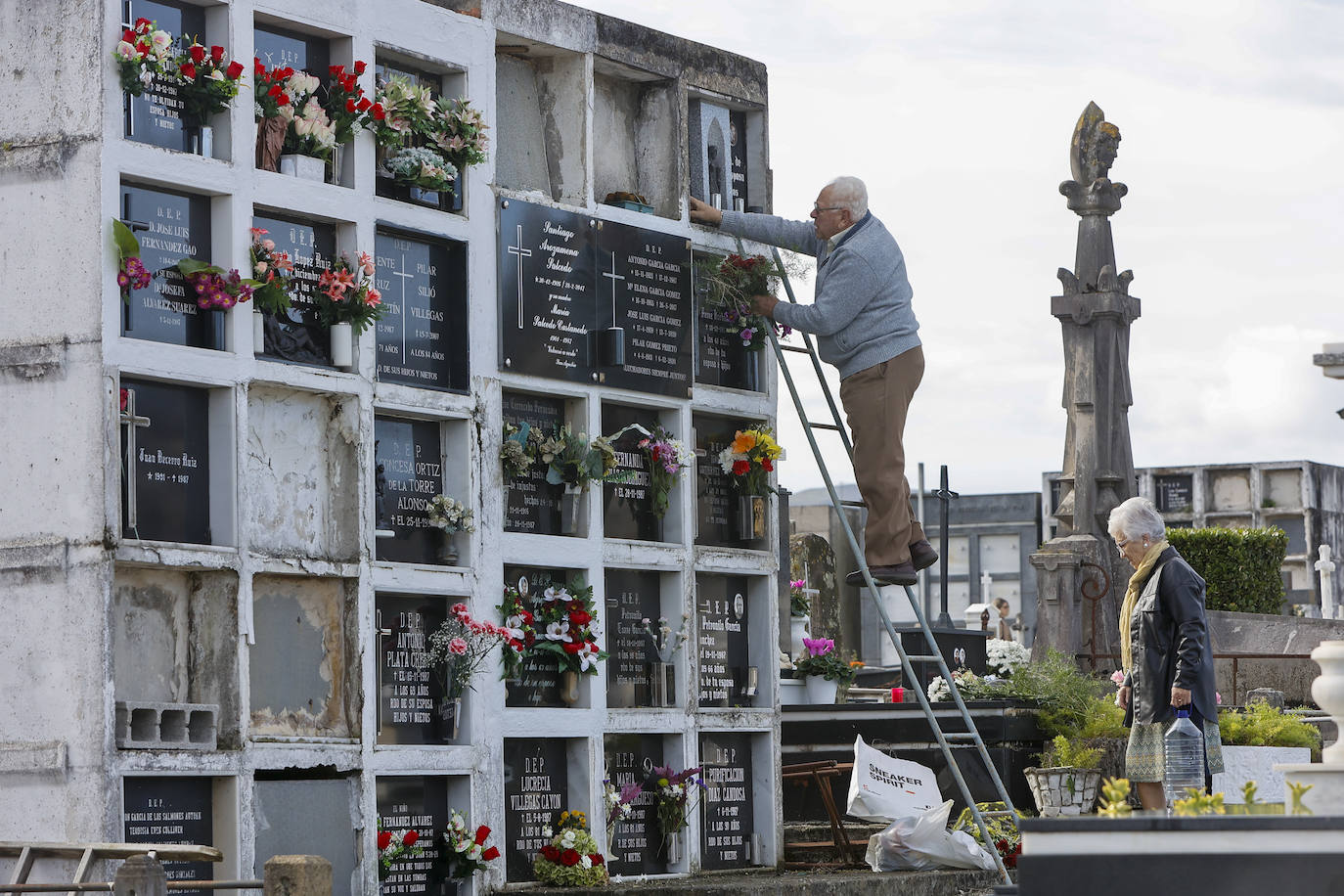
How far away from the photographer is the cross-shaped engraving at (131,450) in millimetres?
7555

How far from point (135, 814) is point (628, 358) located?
10.7 feet

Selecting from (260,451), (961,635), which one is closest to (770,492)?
(260,451)

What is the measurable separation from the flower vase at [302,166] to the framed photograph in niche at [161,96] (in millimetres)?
433

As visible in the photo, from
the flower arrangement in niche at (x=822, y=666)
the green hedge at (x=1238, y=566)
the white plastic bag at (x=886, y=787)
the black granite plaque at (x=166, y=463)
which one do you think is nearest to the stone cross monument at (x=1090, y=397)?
the flower arrangement in niche at (x=822, y=666)

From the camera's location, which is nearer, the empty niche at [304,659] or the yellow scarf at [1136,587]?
the empty niche at [304,659]

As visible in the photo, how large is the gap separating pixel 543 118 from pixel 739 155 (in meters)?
1.27

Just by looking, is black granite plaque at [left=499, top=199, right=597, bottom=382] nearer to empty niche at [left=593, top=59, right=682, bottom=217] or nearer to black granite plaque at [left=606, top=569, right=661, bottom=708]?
empty niche at [left=593, top=59, right=682, bottom=217]

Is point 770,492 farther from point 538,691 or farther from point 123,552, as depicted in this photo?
point 123,552

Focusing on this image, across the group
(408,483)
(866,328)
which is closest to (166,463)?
Answer: (408,483)

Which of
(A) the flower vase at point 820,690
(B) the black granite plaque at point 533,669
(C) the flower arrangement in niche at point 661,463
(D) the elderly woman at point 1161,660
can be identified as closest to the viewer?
(D) the elderly woman at point 1161,660

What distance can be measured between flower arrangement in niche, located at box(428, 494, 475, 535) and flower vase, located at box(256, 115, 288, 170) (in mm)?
1525

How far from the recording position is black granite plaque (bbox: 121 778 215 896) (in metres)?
7.47

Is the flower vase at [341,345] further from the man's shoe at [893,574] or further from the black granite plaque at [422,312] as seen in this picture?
the man's shoe at [893,574]

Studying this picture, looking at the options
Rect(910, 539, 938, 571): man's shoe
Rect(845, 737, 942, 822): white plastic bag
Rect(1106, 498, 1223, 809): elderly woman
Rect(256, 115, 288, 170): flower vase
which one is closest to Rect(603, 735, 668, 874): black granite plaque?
Rect(845, 737, 942, 822): white plastic bag
